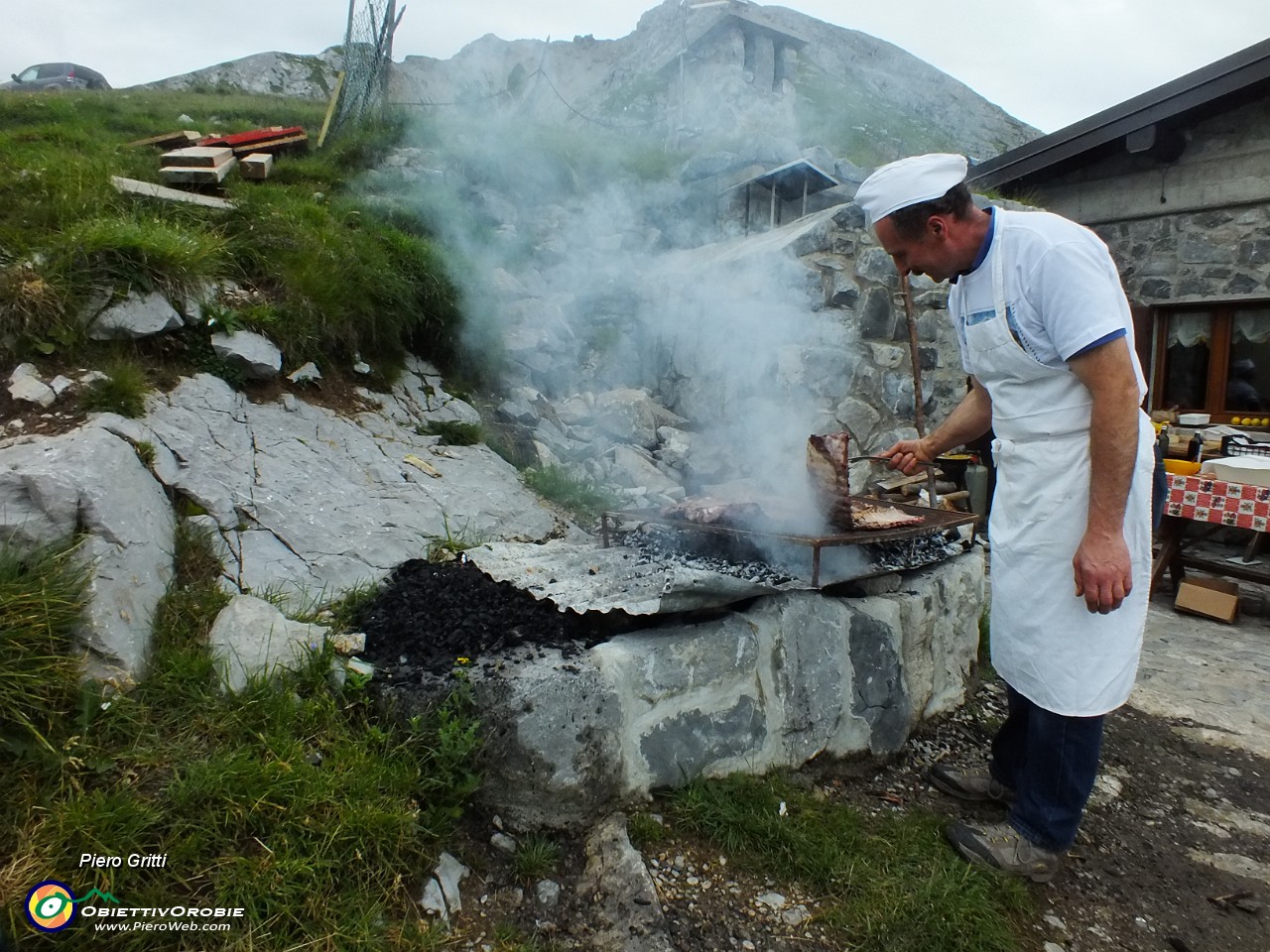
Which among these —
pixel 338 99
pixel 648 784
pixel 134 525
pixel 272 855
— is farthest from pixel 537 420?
pixel 338 99

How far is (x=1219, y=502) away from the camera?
5629 mm

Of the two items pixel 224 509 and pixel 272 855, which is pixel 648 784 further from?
pixel 224 509

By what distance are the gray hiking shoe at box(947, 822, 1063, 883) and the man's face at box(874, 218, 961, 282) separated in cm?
201

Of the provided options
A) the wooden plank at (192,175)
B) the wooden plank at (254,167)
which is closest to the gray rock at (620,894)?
the wooden plank at (192,175)

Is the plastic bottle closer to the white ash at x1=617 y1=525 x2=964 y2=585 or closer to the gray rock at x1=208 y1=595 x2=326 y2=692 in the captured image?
Answer: the white ash at x1=617 y1=525 x2=964 y2=585

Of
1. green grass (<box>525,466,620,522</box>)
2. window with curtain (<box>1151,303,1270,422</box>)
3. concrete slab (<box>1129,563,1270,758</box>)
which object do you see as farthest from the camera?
window with curtain (<box>1151,303,1270,422</box>)

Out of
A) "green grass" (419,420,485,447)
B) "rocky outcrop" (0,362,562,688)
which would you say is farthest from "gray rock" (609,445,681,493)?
"green grass" (419,420,485,447)

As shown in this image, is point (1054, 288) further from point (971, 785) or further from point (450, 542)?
point (450, 542)

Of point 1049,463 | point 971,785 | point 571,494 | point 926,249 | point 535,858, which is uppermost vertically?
point 926,249

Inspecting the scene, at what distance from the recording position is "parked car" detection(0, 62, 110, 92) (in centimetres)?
1758

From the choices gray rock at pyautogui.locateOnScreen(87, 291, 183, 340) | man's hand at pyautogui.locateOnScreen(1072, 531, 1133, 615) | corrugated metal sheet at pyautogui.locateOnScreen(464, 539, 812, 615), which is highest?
gray rock at pyautogui.locateOnScreen(87, 291, 183, 340)

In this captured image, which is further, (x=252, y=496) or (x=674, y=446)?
(x=674, y=446)

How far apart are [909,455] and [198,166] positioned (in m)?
6.24

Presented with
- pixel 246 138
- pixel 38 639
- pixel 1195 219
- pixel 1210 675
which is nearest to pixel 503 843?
pixel 38 639
